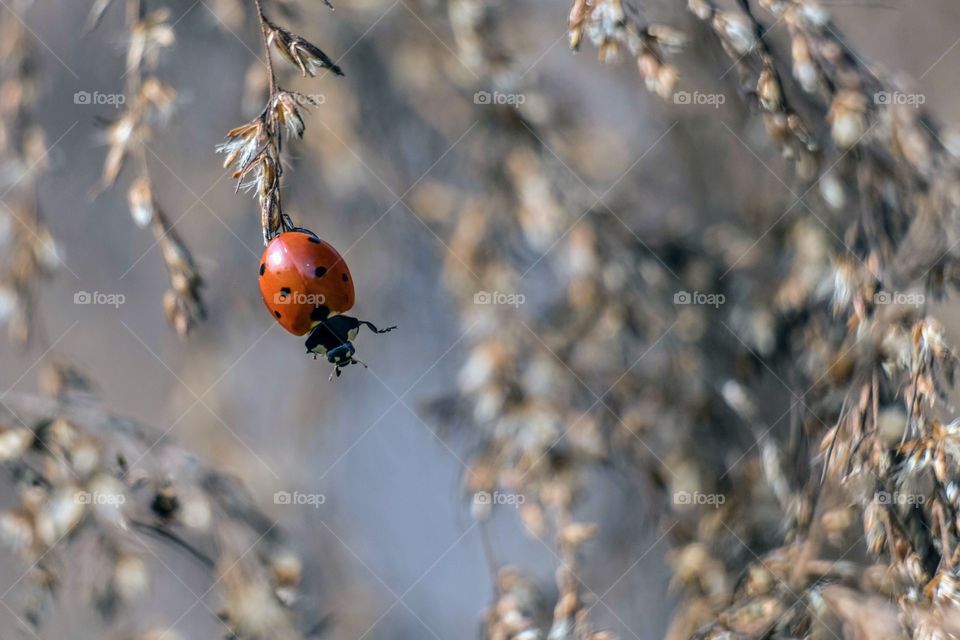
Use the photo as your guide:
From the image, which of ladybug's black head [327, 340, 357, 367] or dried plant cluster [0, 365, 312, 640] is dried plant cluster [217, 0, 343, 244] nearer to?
ladybug's black head [327, 340, 357, 367]

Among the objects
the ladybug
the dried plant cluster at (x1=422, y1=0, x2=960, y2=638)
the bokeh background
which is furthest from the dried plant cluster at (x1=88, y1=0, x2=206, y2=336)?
the dried plant cluster at (x1=422, y1=0, x2=960, y2=638)

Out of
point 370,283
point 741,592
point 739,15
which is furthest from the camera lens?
point 370,283

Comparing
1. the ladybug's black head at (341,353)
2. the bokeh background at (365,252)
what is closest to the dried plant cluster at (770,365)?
the bokeh background at (365,252)

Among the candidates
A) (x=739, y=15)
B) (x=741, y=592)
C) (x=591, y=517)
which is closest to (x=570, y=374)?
(x=591, y=517)

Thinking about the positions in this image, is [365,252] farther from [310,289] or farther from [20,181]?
[20,181]

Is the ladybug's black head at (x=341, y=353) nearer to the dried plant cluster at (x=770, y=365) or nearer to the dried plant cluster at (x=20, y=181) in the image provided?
the dried plant cluster at (x=770, y=365)

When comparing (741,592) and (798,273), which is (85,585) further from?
(798,273)
